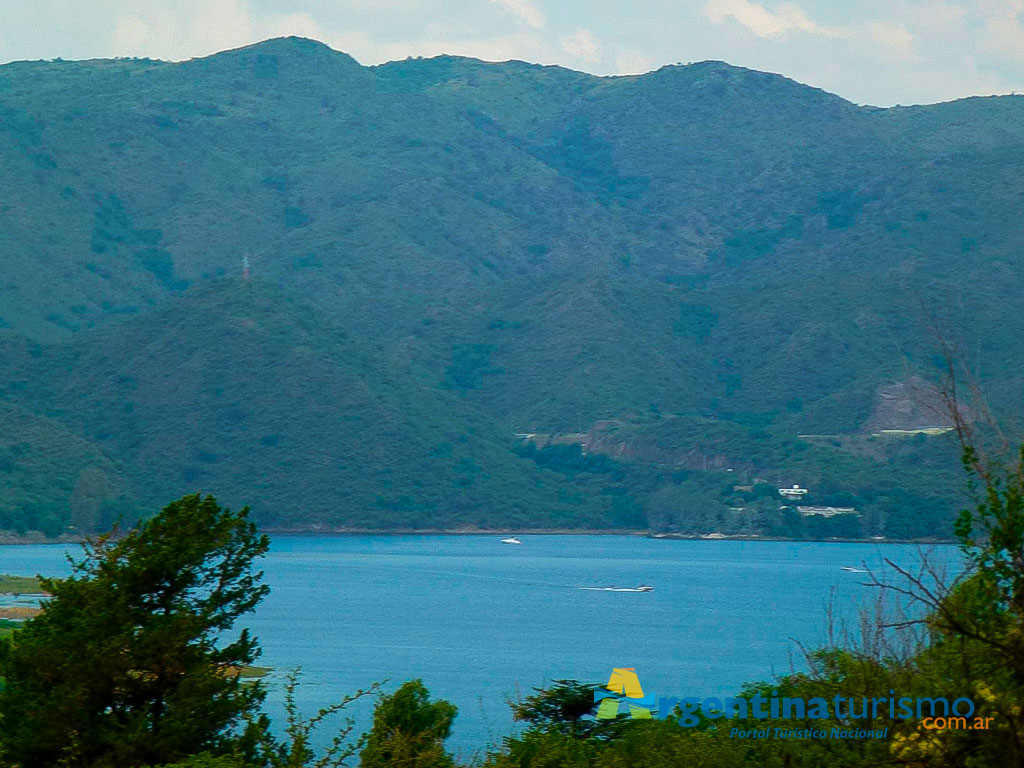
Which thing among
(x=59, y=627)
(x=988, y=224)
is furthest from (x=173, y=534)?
(x=988, y=224)

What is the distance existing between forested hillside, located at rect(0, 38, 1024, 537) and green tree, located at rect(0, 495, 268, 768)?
257ft

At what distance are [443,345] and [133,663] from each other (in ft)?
471

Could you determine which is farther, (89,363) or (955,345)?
(89,363)

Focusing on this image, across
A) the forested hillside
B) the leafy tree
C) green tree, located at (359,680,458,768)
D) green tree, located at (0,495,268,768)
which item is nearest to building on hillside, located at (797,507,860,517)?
the forested hillside

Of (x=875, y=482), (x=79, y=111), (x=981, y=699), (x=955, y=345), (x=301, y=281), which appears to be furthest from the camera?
(x=79, y=111)

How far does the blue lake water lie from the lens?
53.2 meters

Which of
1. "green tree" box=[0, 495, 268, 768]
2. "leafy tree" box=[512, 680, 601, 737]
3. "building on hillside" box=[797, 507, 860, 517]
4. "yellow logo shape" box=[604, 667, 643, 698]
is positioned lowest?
"yellow logo shape" box=[604, 667, 643, 698]

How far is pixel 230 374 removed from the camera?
124 metres

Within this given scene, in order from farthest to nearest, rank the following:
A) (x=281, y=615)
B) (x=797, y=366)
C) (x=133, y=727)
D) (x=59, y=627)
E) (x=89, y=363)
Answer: (x=797, y=366), (x=89, y=363), (x=281, y=615), (x=59, y=627), (x=133, y=727)

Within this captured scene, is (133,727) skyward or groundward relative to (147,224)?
groundward

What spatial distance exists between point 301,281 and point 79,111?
4501cm

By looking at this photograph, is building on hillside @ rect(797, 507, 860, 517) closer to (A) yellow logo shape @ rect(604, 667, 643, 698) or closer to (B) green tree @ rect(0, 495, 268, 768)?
(A) yellow logo shape @ rect(604, 667, 643, 698)

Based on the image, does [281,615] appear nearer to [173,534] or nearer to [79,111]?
[173,534]

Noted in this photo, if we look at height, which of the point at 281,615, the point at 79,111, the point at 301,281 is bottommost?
the point at 281,615
